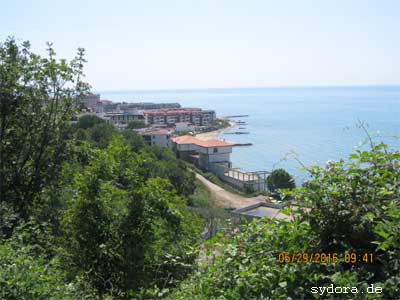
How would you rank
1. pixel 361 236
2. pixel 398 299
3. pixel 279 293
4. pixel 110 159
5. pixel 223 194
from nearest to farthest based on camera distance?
pixel 398 299 → pixel 279 293 → pixel 361 236 → pixel 110 159 → pixel 223 194

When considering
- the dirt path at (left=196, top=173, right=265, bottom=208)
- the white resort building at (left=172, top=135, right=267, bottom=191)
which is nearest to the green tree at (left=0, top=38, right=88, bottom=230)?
the dirt path at (left=196, top=173, right=265, bottom=208)

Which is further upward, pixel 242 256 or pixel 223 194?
pixel 242 256

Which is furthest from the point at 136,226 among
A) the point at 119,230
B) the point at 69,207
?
the point at 69,207

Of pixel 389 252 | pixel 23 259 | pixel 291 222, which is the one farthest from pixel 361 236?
pixel 23 259

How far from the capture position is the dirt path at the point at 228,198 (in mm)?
24641

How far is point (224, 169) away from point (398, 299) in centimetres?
3154

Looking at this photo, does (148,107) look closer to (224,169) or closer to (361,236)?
(224,169)

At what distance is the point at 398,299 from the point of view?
Answer: 1381 mm

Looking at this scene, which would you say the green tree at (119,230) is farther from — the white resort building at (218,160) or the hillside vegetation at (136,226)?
the white resort building at (218,160)
